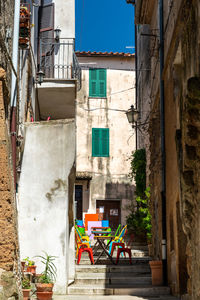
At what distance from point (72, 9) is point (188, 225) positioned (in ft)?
37.5

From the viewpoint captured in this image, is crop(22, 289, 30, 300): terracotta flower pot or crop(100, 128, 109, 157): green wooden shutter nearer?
crop(22, 289, 30, 300): terracotta flower pot

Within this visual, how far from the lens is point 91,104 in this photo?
25.1m

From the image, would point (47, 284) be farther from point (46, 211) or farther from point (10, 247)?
point (10, 247)

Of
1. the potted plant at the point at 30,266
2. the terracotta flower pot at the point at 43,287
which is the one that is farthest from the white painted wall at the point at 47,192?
the terracotta flower pot at the point at 43,287

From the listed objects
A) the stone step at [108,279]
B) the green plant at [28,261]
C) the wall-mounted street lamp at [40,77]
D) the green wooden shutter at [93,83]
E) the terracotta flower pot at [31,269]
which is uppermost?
the green wooden shutter at [93,83]

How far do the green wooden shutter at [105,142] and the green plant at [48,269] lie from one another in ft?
45.9

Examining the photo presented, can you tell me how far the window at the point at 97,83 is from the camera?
25.2 meters

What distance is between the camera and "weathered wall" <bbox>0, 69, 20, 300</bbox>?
18.3 ft

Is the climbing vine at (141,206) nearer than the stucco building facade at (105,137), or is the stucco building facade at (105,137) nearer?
the climbing vine at (141,206)

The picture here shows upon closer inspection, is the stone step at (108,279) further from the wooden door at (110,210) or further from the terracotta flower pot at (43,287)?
the wooden door at (110,210)

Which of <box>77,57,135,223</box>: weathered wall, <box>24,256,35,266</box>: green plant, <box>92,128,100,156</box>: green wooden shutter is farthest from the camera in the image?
<box>92,128,100,156</box>: green wooden shutter

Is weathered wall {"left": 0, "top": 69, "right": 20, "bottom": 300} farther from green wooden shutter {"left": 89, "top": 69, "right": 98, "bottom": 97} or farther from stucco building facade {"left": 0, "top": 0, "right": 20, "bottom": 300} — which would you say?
green wooden shutter {"left": 89, "top": 69, "right": 98, "bottom": 97}

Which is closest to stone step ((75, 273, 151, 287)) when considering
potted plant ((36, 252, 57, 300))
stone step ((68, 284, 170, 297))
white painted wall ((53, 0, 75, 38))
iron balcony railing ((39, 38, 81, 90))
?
stone step ((68, 284, 170, 297))

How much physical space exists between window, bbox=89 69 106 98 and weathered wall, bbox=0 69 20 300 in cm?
1913
